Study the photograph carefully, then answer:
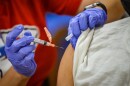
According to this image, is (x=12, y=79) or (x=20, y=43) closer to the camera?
(x=20, y=43)

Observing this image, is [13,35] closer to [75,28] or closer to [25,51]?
[25,51]

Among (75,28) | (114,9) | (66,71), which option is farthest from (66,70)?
(114,9)

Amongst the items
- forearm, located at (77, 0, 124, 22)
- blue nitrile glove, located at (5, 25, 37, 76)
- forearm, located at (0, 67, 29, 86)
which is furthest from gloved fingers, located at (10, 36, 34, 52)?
forearm, located at (77, 0, 124, 22)

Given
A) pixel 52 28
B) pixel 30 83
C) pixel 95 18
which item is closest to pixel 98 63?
pixel 95 18

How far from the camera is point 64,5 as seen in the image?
1442 mm

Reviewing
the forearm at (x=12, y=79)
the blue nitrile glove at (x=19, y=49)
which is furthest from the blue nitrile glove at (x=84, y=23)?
the forearm at (x=12, y=79)

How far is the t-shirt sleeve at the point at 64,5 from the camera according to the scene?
1430mm

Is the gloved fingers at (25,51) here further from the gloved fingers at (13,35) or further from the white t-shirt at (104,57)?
the white t-shirt at (104,57)

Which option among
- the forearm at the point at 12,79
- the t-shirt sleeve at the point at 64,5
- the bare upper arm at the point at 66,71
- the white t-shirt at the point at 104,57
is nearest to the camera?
the white t-shirt at the point at 104,57

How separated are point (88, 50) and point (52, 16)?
838 millimetres

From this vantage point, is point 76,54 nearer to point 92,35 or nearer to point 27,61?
point 92,35

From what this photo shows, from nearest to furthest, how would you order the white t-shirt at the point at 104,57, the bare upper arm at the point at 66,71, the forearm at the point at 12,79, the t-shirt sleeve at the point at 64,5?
1. the white t-shirt at the point at 104,57
2. the bare upper arm at the point at 66,71
3. the forearm at the point at 12,79
4. the t-shirt sleeve at the point at 64,5

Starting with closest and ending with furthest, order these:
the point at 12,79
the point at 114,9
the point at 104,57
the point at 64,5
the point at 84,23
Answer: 1. the point at 104,57
2. the point at 84,23
3. the point at 12,79
4. the point at 114,9
5. the point at 64,5

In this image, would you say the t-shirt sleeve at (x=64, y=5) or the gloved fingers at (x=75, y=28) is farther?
the t-shirt sleeve at (x=64, y=5)
